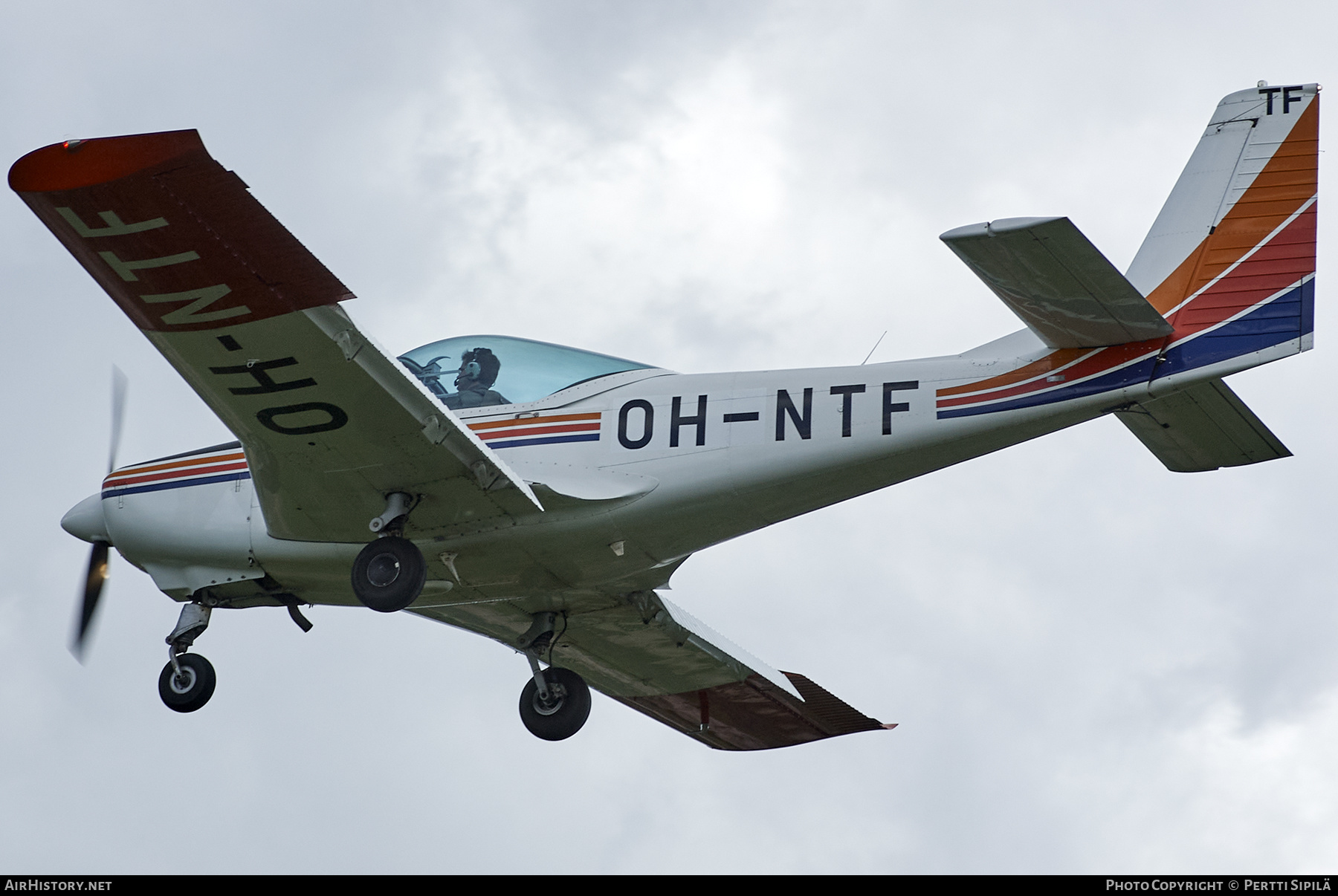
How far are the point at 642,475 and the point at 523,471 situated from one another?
965 millimetres

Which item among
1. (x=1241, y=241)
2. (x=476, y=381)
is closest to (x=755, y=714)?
(x=476, y=381)

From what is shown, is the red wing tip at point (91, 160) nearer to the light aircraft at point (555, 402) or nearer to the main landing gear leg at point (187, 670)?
the light aircraft at point (555, 402)

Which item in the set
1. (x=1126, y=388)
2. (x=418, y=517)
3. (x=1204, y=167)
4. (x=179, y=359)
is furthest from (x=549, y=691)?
(x=1204, y=167)

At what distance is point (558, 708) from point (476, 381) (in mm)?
3417

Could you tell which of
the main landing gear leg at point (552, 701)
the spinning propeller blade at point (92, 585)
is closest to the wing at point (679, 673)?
the main landing gear leg at point (552, 701)

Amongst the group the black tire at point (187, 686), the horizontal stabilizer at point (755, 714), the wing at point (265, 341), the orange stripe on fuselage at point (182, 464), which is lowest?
the black tire at point (187, 686)

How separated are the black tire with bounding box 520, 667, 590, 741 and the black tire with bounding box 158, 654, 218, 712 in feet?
9.39

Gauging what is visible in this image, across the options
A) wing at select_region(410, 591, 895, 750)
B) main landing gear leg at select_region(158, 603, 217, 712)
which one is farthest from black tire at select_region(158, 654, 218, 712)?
wing at select_region(410, 591, 895, 750)

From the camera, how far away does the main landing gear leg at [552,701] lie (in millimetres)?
15664

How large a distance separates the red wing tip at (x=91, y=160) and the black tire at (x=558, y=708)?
6650mm

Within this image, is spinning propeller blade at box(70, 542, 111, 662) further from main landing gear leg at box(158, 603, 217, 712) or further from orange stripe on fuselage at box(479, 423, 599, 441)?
orange stripe on fuselage at box(479, 423, 599, 441)

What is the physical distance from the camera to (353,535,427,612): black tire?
13.0 metres

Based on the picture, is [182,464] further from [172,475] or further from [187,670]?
[187,670]

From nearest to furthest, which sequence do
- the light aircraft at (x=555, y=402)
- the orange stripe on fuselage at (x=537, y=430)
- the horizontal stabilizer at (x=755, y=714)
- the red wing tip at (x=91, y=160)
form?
1. the red wing tip at (x=91, y=160)
2. the light aircraft at (x=555, y=402)
3. the orange stripe on fuselage at (x=537, y=430)
4. the horizontal stabilizer at (x=755, y=714)
